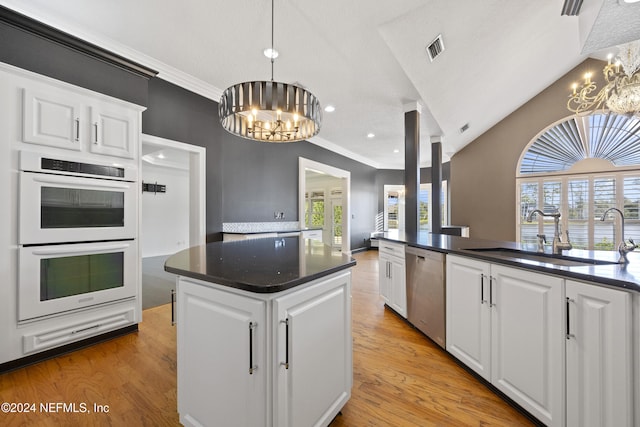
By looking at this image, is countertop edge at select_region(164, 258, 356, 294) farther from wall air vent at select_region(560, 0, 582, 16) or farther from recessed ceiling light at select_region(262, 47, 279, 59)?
wall air vent at select_region(560, 0, 582, 16)

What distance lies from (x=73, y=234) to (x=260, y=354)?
223 cm

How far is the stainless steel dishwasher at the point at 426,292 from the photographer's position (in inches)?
83.8

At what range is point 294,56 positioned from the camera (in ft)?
9.31

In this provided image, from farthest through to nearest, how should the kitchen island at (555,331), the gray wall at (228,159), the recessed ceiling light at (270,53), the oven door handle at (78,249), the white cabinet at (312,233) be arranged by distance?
the white cabinet at (312,233), the gray wall at (228,159), the recessed ceiling light at (270,53), the oven door handle at (78,249), the kitchen island at (555,331)

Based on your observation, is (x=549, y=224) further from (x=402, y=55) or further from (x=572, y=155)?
(x=402, y=55)

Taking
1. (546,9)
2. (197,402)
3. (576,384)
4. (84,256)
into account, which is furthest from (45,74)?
(546,9)

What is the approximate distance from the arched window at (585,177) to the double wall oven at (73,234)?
20.0 ft

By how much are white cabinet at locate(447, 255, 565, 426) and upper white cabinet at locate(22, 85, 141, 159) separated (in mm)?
3179

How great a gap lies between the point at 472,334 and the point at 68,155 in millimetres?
3471

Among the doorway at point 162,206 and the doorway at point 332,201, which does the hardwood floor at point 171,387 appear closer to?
the doorway at point 162,206

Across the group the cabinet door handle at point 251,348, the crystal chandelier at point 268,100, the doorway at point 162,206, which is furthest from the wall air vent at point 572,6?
the doorway at point 162,206

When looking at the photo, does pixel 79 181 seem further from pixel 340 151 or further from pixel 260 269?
pixel 340 151

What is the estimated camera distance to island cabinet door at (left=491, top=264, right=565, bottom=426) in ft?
4.15

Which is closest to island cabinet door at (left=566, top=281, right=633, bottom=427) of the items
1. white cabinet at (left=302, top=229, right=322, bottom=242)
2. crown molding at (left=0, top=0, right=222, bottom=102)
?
crown molding at (left=0, top=0, right=222, bottom=102)
